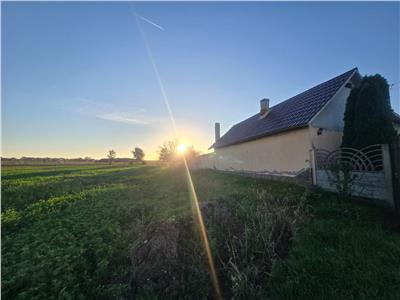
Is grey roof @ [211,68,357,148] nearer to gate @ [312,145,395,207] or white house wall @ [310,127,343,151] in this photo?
white house wall @ [310,127,343,151]

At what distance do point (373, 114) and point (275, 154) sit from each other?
4.33 m

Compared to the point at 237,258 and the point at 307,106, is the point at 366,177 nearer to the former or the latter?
the point at 237,258

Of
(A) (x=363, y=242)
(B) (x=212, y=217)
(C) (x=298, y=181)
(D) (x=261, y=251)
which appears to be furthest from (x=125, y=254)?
(C) (x=298, y=181)

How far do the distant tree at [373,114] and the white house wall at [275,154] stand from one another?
1.80 meters

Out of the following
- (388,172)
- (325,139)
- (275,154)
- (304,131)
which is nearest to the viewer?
(388,172)

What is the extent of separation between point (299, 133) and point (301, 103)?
278cm

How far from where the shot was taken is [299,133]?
908cm

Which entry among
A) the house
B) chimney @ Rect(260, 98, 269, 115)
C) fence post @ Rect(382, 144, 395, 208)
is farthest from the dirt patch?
chimney @ Rect(260, 98, 269, 115)

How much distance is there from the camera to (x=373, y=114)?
731 cm

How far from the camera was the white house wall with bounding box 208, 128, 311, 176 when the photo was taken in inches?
351

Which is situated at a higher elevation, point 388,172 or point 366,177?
point 388,172

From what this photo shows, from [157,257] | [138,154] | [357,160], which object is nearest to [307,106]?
[357,160]

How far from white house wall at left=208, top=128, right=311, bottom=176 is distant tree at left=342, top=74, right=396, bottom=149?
180cm

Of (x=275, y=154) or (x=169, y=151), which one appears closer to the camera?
(x=275, y=154)
